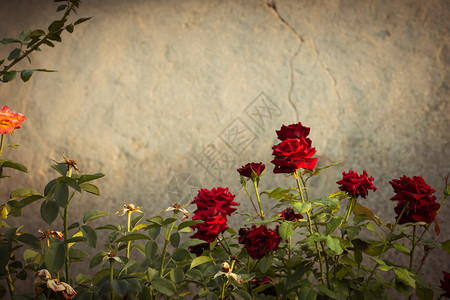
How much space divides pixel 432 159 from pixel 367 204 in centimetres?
30

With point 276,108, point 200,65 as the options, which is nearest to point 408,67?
point 276,108

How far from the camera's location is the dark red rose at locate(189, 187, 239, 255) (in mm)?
873

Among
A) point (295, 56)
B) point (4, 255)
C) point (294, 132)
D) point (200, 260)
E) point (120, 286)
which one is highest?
point (295, 56)

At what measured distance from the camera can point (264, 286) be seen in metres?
0.93

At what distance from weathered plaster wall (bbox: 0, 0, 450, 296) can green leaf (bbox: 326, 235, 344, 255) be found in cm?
75

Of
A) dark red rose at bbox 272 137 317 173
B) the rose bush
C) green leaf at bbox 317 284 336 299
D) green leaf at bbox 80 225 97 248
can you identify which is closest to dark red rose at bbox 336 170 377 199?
the rose bush

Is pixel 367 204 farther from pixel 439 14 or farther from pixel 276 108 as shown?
pixel 439 14

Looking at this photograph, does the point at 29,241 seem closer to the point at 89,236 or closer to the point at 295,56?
the point at 89,236

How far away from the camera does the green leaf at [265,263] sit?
33.9 inches

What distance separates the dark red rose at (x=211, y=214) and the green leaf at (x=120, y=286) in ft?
0.62

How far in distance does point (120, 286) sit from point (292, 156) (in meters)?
0.42

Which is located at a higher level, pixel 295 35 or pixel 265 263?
pixel 295 35

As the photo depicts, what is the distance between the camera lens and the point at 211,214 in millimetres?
886

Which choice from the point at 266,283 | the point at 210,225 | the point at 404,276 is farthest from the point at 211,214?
the point at 404,276
